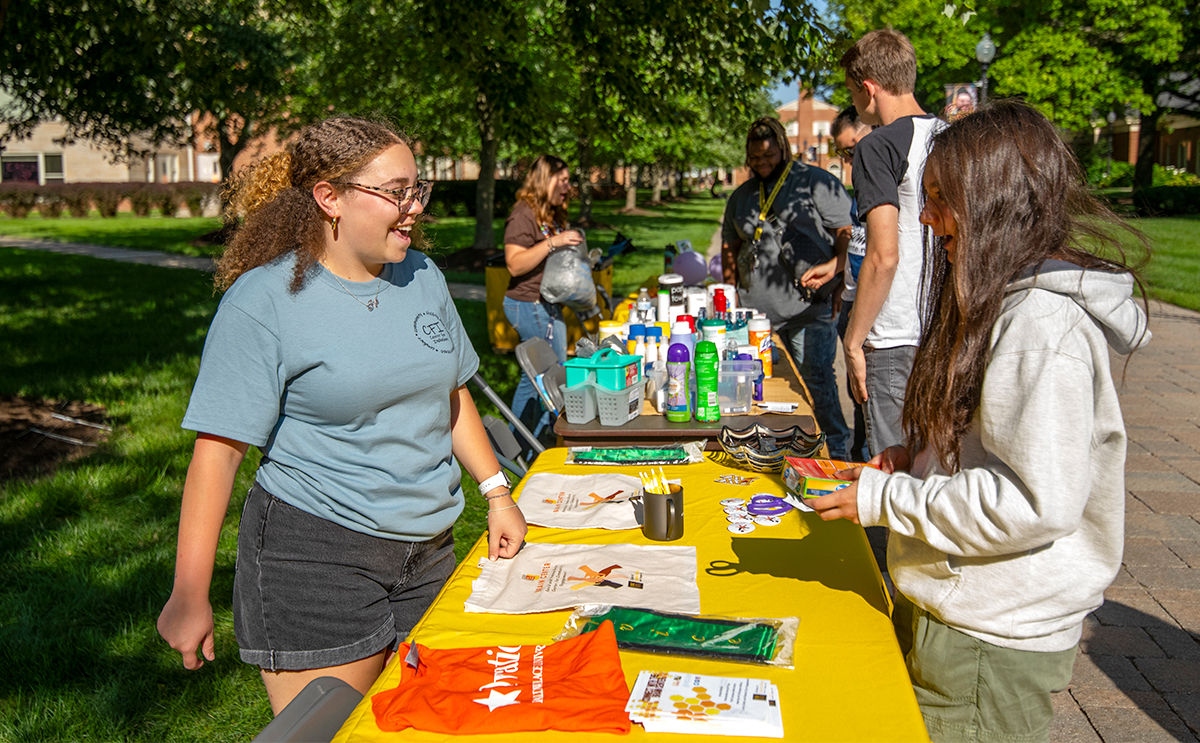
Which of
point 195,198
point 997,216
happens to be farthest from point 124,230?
point 997,216

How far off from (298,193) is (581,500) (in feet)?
4.42

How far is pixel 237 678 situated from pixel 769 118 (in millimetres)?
4524

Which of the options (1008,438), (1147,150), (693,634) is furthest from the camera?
(1147,150)

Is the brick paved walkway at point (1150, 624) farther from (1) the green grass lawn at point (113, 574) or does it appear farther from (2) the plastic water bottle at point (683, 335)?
(1) the green grass lawn at point (113, 574)

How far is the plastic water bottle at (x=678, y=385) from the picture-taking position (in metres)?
3.68

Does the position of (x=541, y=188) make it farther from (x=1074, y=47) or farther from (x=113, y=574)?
(x=1074, y=47)

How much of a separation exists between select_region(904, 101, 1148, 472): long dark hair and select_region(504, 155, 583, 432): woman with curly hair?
4.13m

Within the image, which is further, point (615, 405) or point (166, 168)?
point (166, 168)

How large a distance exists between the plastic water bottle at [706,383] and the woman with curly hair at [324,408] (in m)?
1.59

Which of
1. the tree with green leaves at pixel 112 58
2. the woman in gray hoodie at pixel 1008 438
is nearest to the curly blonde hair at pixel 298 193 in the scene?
the woman in gray hoodie at pixel 1008 438

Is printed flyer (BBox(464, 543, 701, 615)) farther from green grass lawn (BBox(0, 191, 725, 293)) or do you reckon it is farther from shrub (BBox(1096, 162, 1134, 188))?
shrub (BBox(1096, 162, 1134, 188))

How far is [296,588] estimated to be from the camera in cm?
209

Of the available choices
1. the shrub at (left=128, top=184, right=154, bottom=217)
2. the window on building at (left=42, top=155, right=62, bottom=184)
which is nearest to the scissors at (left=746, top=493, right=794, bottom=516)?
the shrub at (left=128, top=184, right=154, bottom=217)

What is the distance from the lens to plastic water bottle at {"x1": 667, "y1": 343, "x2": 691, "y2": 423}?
3.68 m
